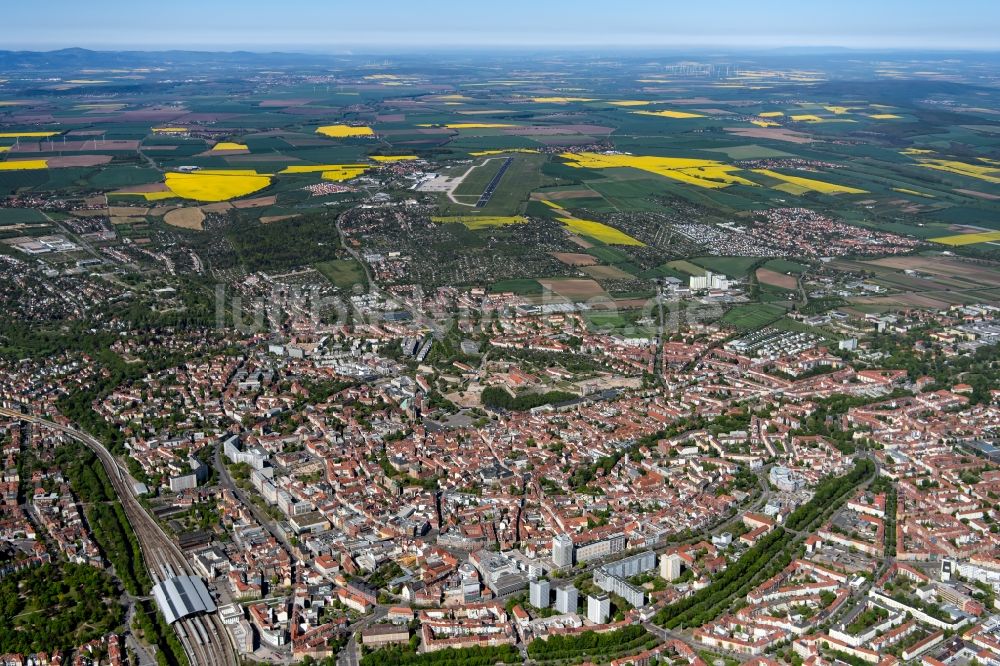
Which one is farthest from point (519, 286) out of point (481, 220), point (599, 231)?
point (481, 220)

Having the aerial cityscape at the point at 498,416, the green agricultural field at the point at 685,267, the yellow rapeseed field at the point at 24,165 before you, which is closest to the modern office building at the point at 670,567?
the aerial cityscape at the point at 498,416

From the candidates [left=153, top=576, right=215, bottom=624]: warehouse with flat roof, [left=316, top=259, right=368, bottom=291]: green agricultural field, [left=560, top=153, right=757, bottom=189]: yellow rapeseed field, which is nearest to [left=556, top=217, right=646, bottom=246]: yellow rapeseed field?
[left=316, top=259, right=368, bottom=291]: green agricultural field

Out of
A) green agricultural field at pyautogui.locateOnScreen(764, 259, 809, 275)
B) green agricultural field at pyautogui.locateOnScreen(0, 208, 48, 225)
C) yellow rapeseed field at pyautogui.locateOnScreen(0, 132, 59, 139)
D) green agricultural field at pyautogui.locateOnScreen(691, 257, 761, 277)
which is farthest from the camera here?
yellow rapeseed field at pyautogui.locateOnScreen(0, 132, 59, 139)

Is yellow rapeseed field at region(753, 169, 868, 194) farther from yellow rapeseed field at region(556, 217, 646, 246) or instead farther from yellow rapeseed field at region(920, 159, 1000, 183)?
yellow rapeseed field at region(556, 217, 646, 246)

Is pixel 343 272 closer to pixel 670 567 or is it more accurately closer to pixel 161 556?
pixel 161 556

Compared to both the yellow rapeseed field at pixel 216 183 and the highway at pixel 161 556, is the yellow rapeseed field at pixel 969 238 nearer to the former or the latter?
the yellow rapeseed field at pixel 216 183

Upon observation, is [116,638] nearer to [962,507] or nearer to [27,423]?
[27,423]
